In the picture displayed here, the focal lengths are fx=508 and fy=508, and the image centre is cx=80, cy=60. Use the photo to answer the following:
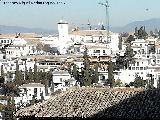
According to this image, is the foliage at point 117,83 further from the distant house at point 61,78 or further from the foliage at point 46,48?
the foliage at point 46,48

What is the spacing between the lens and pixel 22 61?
53.6m

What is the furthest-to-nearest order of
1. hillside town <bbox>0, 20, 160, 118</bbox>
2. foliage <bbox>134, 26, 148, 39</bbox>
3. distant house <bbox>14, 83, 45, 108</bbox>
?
foliage <bbox>134, 26, 148, 39</bbox>
hillside town <bbox>0, 20, 160, 118</bbox>
distant house <bbox>14, 83, 45, 108</bbox>

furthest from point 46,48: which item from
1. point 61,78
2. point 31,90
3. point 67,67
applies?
point 31,90

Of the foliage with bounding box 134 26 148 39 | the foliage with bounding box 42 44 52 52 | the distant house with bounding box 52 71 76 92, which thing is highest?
the foliage with bounding box 134 26 148 39

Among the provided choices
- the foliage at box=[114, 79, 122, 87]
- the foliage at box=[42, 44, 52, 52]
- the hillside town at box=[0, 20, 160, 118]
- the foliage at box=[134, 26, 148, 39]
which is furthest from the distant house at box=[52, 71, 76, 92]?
the foliage at box=[134, 26, 148, 39]

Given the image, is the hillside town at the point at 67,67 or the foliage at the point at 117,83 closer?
the hillside town at the point at 67,67

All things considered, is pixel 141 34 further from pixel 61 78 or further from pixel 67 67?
pixel 61 78

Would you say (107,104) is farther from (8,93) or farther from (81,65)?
(81,65)

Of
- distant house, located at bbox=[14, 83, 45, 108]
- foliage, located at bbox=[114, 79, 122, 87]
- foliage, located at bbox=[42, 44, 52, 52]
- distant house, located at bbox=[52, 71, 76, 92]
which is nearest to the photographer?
distant house, located at bbox=[14, 83, 45, 108]

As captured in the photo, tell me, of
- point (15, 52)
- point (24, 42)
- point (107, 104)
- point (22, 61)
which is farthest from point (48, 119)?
point (24, 42)

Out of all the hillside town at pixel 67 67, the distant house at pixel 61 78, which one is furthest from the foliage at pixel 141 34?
the distant house at pixel 61 78

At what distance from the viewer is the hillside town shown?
3696 cm

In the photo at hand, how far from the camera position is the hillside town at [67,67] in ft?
121

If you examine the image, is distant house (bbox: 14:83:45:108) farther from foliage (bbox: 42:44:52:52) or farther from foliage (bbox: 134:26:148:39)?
foliage (bbox: 134:26:148:39)
